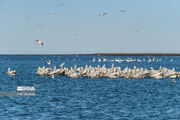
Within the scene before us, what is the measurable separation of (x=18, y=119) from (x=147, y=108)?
30.5 ft

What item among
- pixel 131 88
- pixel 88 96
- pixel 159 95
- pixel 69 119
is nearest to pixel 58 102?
pixel 88 96

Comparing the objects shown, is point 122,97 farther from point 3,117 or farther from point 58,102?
point 3,117

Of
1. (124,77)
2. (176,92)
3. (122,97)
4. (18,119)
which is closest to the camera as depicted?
(18,119)

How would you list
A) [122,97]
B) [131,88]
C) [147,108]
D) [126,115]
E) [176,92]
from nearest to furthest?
[126,115] < [147,108] < [122,97] < [176,92] < [131,88]

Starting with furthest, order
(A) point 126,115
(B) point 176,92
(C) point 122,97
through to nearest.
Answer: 1. (B) point 176,92
2. (C) point 122,97
3. (A) point 126,115

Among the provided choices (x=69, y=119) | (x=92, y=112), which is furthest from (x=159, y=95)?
(x=69, y=119)

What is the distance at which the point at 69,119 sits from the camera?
23.9 metres

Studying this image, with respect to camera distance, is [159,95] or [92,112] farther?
[159,95]

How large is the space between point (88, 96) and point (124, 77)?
845 inches

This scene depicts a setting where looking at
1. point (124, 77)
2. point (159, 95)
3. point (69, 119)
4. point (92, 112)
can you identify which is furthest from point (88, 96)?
Result: point (124, 77)

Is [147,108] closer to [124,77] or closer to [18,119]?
[18,119]

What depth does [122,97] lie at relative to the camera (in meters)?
34.5

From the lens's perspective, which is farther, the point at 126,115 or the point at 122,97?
the point at 122,97

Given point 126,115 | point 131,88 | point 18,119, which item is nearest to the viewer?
point 18,119
